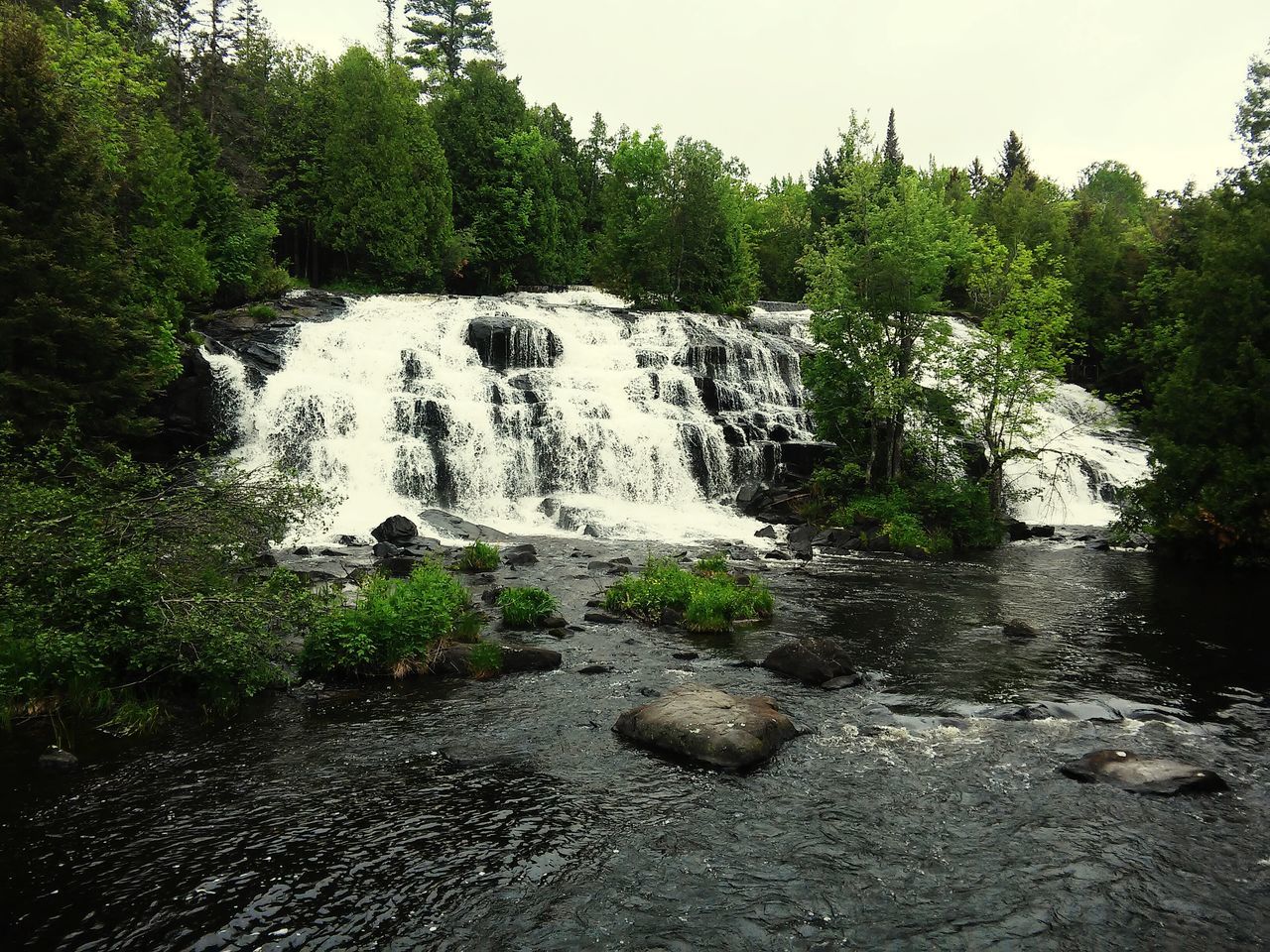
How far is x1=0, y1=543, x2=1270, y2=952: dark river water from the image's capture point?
6.52 metres

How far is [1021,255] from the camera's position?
1185 inches

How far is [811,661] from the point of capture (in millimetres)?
12930

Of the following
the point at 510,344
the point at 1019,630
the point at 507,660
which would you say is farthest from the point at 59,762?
the point at 510,344

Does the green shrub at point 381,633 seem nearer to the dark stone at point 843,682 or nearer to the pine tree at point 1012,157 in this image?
the dark stone at point 843,682

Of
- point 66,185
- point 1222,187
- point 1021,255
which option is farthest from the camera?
point 1021,255

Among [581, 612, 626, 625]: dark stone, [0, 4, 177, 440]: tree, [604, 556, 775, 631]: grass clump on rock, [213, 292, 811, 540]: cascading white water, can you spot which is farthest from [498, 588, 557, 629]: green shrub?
[0, 4, 177, 440]: tree

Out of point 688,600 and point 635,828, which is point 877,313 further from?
point 635,828

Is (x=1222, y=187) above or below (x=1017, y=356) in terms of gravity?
above

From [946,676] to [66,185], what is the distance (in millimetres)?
26558

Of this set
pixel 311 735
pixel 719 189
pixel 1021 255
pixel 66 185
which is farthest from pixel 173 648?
pixel 719 189

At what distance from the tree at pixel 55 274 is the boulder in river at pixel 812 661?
19854mm

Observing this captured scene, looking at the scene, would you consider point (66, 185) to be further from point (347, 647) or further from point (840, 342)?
point (840, 342)

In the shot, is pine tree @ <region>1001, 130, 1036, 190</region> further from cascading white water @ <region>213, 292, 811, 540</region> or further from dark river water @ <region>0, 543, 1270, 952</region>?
dark river water @ <region>0, 543, 1270, 952</region>

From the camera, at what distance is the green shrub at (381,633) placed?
12.0 m
